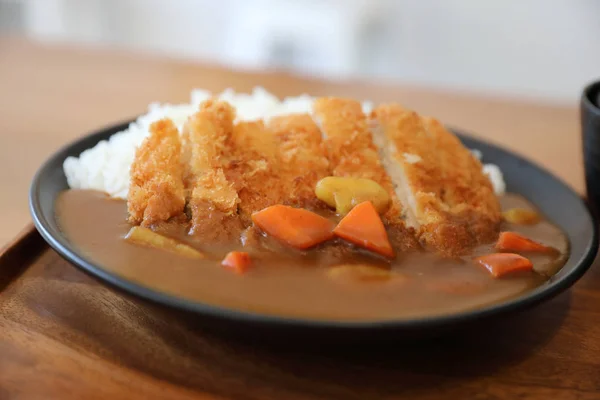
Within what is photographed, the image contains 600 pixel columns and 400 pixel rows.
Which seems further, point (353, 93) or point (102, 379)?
point (353, 93)

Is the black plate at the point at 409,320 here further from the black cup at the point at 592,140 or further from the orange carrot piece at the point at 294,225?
the orange carrot piece at the point at 294,225

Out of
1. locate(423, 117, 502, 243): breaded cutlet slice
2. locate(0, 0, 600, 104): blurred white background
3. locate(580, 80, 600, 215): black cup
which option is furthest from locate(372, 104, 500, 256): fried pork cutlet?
locate(0, 0, 600, 104): blurred white background

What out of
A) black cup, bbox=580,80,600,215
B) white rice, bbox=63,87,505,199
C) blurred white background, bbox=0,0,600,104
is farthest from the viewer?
blurred white background, bbox=0,0,600,104

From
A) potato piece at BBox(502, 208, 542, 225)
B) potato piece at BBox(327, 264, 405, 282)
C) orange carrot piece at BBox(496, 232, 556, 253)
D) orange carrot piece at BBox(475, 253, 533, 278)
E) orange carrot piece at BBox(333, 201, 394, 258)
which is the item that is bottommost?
potato piece at BBox(502, 208, 542, 225)

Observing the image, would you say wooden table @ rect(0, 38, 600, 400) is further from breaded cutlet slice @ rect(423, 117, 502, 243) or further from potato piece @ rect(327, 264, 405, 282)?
breaded cutlet slice @ rect(423, 117, 502, 243)

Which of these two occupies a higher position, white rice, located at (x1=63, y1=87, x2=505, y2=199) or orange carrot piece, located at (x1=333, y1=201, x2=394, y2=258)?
orange carrot piece, located at (x1=333, y1=201, x2=394, y2=258)

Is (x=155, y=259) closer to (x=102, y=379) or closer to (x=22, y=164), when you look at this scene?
(x=102, y=379)

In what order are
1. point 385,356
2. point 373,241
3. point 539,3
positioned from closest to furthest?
1. point 385,356
2. point 373,241
3. point 539,3

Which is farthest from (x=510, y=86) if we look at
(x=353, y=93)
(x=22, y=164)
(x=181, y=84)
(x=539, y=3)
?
(x=22, y=164)
